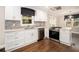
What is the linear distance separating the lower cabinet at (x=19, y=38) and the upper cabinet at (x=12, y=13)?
236mm

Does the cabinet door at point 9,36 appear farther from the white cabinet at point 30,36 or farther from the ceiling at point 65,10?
the ceiling at point 65,10

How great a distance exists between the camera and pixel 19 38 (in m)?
1.79

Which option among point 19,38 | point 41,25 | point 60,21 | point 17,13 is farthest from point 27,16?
point 60,21

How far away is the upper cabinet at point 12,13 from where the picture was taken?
1.71 m

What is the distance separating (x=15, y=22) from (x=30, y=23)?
0.81ft

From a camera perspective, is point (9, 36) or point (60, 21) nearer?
point (9, 36)

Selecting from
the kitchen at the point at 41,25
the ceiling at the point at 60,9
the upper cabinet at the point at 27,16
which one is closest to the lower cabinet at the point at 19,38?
the kitchen at the point at 41,25

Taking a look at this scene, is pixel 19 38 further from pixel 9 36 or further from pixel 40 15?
pixel 40 15

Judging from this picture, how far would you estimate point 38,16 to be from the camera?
6.05 feet

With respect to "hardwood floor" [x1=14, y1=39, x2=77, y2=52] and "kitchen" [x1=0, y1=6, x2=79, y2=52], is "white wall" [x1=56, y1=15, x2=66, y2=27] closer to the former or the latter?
"kitchen" [x1=0, y1=6, x2=79, y2=52]

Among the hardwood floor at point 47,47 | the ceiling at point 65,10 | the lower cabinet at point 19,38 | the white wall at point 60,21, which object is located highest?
the ceiling at point 65,10

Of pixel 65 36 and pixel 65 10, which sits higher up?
pixel 65 10

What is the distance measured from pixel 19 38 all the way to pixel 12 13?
0.41 m
